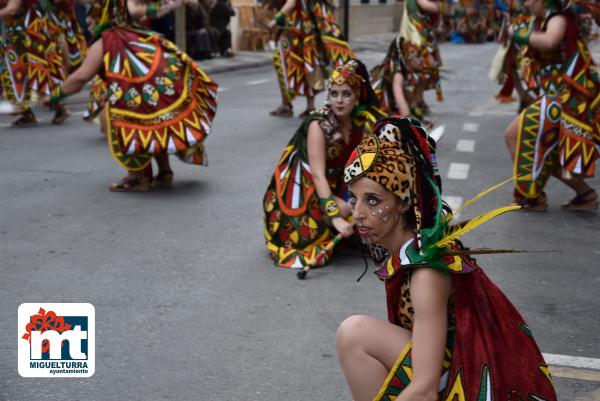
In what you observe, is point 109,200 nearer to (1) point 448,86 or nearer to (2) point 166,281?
(2) point 166,281

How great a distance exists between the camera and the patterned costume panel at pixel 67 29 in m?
11.9

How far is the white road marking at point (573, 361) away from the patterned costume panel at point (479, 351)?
149cm

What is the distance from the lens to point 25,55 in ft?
37.8

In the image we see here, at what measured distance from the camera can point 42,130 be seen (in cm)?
1113

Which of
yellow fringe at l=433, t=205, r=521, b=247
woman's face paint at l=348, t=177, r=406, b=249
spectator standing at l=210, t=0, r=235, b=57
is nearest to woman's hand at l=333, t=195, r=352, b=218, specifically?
woman's face paint at l=348, t=177, r=406, b=249

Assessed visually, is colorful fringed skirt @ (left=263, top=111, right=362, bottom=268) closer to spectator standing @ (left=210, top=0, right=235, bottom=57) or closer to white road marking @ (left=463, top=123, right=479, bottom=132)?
white road marking @ (left=463, top=123, right=479, bottom=132)

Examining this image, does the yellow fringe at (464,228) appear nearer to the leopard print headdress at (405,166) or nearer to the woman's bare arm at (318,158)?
the leopard print headdress at (405,166)

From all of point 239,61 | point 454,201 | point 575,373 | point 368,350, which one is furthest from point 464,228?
point 239,61

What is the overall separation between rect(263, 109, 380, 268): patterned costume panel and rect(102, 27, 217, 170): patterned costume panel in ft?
6.06

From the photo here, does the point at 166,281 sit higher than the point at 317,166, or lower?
lower

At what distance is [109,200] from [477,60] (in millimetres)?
19981

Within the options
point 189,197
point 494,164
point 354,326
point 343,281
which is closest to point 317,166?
point 343,281

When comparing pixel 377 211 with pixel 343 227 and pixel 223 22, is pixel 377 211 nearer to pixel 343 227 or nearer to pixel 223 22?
pixel 343 227

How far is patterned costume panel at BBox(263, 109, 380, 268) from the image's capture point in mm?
5957
